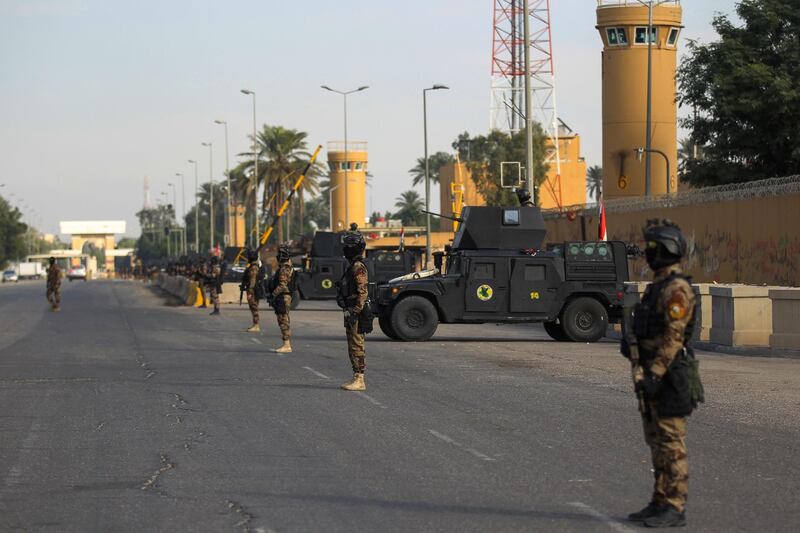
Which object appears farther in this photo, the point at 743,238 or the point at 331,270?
the point at 331,270

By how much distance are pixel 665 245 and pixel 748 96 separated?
3770cm

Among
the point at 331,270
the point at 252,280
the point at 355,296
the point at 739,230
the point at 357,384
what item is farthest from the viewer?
the point at 331,270

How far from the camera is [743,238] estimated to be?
37.9 metres

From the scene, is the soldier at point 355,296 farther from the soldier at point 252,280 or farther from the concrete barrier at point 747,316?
the soldier at point 252,280

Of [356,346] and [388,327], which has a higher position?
[356,346]

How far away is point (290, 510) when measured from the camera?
8234 mm

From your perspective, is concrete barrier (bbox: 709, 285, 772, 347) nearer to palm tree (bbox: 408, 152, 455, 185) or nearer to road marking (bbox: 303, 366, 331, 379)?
road marking (bbox: 303, 366, 331, 379)

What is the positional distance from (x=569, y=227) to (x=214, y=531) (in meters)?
47.9

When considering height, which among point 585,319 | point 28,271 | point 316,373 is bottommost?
point 28,271

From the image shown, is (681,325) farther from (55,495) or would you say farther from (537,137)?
(537,137)

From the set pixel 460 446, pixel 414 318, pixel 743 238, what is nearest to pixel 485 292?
pixel 414 318

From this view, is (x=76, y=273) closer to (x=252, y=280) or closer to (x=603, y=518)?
(x=252, y=280)

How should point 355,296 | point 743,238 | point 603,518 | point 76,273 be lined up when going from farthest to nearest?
1. point 76,273
2. point 743,238
3. point 355,296
4. point 603,518

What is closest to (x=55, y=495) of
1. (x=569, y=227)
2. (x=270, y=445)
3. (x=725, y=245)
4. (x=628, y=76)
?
(x=270, y=445)
